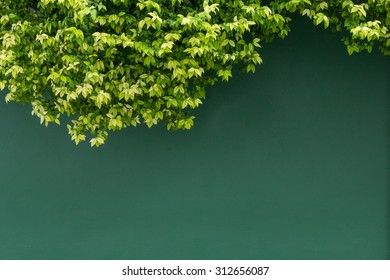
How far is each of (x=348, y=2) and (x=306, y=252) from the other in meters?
2.06

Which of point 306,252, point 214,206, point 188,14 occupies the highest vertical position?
point 188,14

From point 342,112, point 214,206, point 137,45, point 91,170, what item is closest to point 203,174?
point 214,206

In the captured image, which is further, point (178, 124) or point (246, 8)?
point (178, 124)

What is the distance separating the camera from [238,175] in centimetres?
458

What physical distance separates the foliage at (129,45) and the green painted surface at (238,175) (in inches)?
28.3

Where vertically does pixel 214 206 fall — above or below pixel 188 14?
below

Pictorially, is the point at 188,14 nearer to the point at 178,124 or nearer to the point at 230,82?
the point at 178,124

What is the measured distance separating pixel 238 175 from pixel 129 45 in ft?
5.33

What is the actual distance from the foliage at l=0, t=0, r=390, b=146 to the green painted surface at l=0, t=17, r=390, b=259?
2.36 feet

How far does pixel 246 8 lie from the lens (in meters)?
3.46

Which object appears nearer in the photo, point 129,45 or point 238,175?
point 129,45

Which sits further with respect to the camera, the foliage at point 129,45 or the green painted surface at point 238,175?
the green painted surface at point 238,175

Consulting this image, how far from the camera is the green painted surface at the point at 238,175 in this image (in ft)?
14.9

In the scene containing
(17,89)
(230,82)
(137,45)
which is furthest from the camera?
(230,82)
